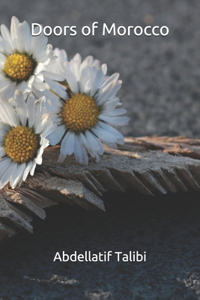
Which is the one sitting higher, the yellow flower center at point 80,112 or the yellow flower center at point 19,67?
the yellow flower center at point 19,67

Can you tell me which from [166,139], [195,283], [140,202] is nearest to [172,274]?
[195,283]

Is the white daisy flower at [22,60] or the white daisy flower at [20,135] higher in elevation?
the white daisy flower at [22,60]

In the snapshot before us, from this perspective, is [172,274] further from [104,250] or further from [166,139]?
[166,139]

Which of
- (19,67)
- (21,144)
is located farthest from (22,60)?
(21,144)

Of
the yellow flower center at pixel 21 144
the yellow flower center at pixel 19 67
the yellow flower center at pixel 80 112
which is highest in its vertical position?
the yellow flower center at pixel 19 67

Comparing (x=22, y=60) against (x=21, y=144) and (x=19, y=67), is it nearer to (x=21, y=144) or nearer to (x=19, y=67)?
(x=19, y=67)
